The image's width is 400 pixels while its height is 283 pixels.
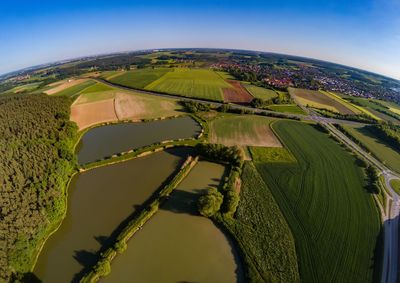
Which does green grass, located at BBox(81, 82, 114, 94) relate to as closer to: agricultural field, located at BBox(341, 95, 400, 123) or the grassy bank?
the grassy bank

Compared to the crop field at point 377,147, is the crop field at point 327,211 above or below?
below

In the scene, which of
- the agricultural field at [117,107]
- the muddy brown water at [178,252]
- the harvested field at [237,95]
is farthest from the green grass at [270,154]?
the harvested field at [237,95]

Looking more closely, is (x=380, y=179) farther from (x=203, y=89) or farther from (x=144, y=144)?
(x=203, y=89)

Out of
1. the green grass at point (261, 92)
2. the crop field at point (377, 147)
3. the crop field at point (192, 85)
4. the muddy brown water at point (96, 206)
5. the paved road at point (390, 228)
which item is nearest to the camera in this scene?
the muddy brown water at point (96, 206)

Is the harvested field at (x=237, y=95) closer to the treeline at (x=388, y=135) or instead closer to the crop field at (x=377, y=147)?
the crop field at (x=377, y=147)

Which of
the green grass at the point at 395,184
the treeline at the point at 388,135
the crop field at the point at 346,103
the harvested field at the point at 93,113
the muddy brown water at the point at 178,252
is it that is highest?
the crop field at the point at 346,103

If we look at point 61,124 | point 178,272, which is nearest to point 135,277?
point 178,272
